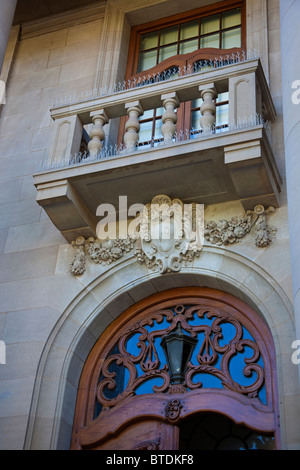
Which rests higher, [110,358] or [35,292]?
[35,292]

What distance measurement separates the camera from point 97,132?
30.1 ft

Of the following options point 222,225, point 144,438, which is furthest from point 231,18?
point 144,438

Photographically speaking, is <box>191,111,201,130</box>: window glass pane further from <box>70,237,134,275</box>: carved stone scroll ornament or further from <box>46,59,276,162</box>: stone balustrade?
<box>70,237,134,275</box>: carved stone scroll ornament

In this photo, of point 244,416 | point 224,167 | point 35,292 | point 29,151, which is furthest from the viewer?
point 29,151

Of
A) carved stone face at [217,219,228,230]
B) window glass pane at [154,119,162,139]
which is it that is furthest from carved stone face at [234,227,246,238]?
window glass pane at [154,119,162,139]

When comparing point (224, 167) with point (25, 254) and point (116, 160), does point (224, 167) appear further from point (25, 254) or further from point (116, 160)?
point (25, 254)

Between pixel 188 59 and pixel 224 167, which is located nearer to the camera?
pixel 224 167

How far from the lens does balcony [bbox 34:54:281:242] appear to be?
26.9 ft

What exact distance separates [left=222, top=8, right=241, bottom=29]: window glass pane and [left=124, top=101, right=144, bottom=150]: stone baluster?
2.98 metres

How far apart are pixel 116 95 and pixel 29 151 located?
189cm

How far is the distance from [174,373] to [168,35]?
5.99 metres

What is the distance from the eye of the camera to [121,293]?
8750mm

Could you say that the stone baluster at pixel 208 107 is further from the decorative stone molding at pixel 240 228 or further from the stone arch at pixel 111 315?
the stone arch at pixel 111 315
